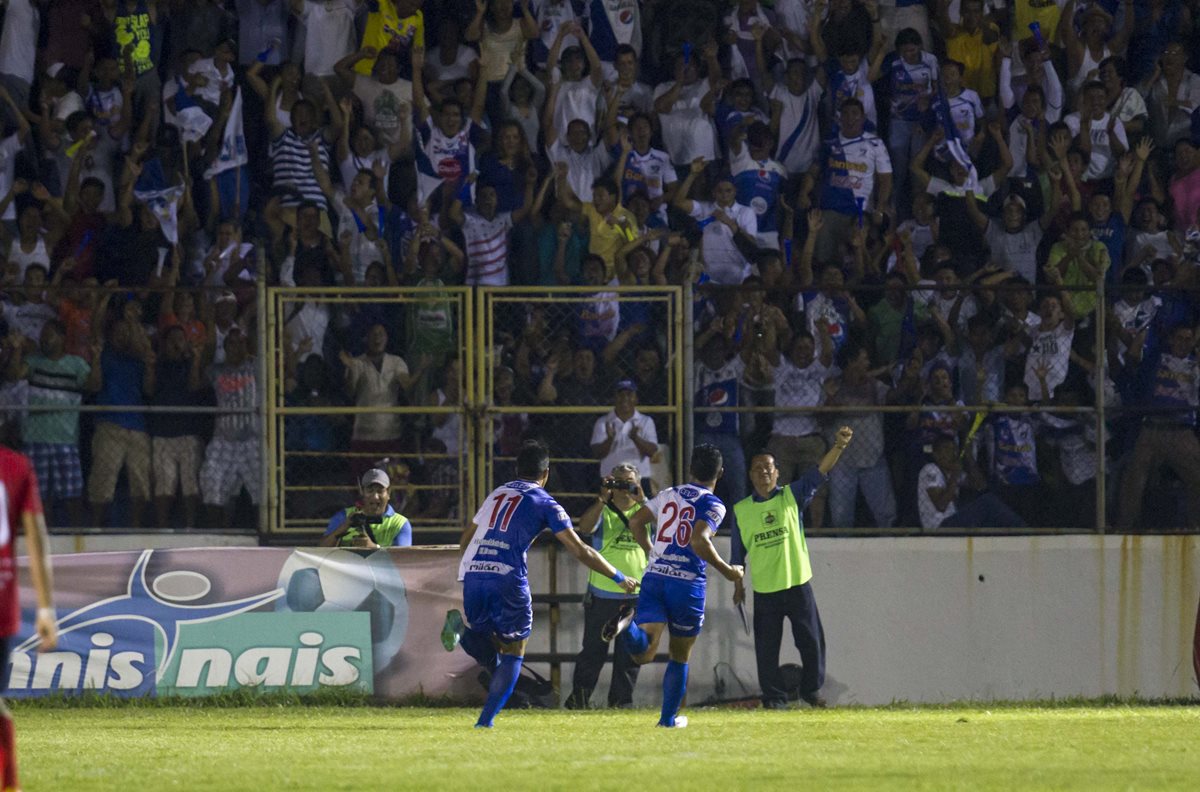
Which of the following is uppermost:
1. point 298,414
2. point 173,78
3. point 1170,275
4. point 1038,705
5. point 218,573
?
point 173,78

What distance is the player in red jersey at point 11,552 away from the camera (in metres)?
7.20

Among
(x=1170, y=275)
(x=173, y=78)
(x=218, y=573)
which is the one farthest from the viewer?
(x=173, y=78)

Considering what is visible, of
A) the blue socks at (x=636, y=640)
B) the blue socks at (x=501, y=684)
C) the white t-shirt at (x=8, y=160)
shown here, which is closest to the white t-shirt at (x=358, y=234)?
the white t-shirt at (x=8, y=160)

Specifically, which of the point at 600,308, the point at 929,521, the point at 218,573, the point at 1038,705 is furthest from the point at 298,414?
the point at 1038,705

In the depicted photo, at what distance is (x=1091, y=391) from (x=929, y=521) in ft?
5.98

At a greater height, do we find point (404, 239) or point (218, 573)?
point (404, 239)

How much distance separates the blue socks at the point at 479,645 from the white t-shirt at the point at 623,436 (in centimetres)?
339

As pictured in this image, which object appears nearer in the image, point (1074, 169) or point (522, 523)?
Result: point (522, 523)

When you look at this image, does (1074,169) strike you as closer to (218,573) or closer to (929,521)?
(929,521)

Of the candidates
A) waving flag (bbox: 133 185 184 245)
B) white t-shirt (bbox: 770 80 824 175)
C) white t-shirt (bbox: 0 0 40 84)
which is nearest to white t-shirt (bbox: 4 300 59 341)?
waving flag (bbox: 133 185 184 245)

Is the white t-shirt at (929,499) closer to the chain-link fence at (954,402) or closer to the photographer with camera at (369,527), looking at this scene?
the chain-link fence at (954,402)

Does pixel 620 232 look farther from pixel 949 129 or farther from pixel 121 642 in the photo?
pixel 121 642

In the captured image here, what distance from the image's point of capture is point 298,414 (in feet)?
52.5

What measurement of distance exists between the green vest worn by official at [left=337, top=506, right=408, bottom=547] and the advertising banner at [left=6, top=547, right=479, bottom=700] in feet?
0.36
